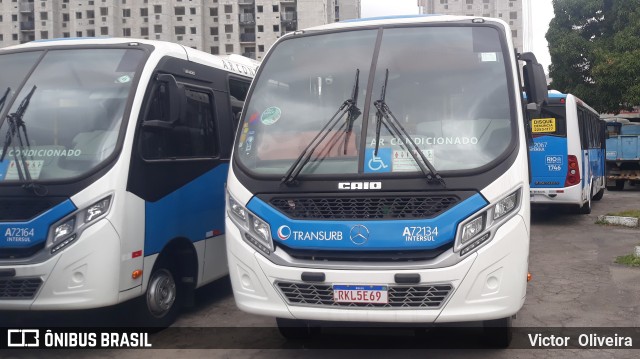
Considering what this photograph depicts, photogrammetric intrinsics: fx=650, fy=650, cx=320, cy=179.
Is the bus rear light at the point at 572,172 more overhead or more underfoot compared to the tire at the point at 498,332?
more underfoot

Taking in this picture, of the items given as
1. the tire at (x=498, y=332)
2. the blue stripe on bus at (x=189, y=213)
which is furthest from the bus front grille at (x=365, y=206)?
the blue stripe on bus at (x=189, y=213)

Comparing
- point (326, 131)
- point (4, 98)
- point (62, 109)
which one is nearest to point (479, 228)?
point (326, 131)

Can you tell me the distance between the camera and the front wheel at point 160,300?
6145 mm

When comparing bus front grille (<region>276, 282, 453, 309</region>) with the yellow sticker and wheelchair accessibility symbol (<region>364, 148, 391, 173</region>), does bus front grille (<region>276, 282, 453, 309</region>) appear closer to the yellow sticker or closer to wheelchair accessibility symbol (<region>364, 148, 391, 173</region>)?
wheelchair accessibility symbol (<region>364, 148, 391, 173</region>)

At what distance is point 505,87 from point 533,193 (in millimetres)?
9733

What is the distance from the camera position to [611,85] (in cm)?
2714

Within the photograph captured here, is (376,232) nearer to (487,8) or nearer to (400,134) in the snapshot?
(400,134)

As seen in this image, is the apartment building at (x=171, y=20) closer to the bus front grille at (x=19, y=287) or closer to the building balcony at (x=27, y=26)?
the building balcony at (x=27, y=26)

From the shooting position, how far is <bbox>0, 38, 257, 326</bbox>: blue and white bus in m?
5.36

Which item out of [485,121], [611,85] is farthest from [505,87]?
[611,85]

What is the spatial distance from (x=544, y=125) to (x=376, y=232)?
10.6 metres

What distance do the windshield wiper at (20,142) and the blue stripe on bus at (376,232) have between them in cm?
228

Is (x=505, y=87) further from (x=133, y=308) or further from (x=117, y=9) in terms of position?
(x=117, y=9)

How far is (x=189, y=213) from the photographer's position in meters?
6.78
